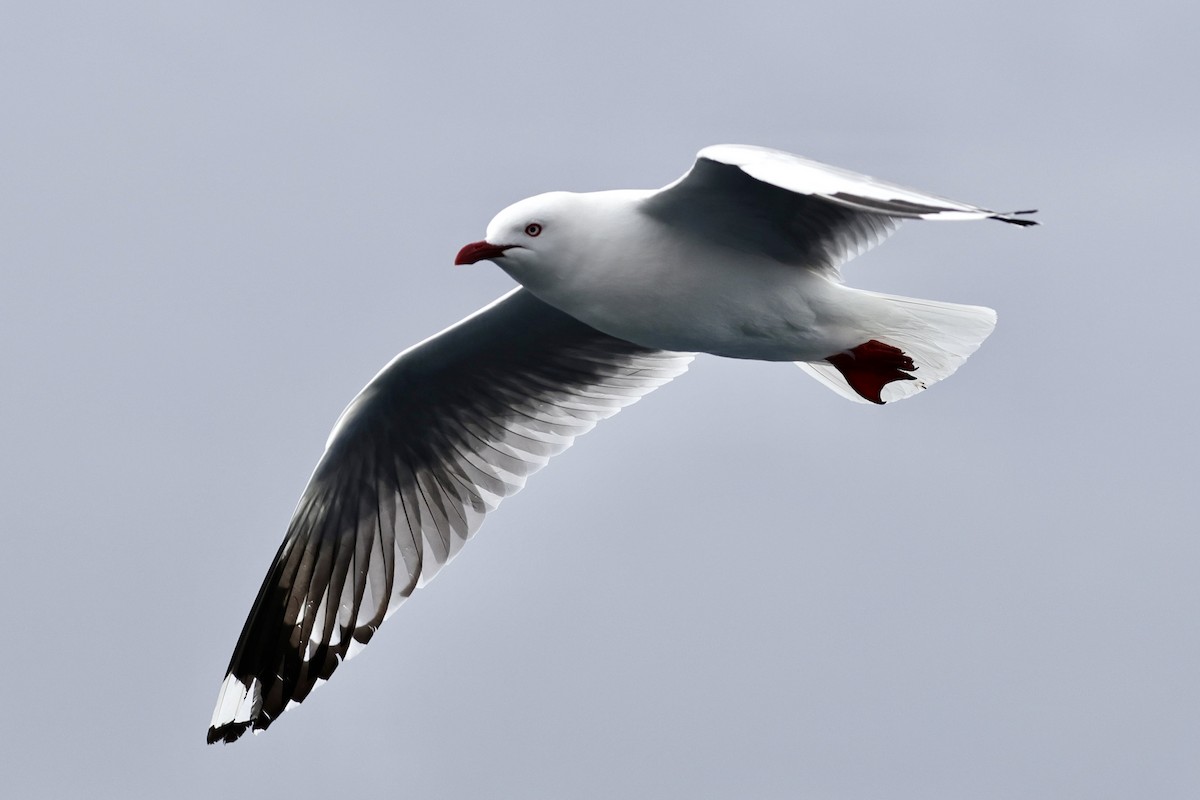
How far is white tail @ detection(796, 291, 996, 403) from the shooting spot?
26.7 feet

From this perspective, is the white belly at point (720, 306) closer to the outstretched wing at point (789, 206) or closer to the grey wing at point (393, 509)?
the outstretched wing at point (789, 206)

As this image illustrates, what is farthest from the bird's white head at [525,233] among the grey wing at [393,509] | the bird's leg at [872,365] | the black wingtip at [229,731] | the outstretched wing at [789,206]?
the black wingtip at [229,731]

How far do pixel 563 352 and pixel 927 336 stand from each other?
1905 mm

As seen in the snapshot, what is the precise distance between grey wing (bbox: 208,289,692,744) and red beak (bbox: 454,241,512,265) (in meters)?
2.00

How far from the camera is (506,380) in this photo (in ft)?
30.3

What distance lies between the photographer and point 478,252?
723 cm

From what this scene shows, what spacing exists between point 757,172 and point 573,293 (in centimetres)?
132

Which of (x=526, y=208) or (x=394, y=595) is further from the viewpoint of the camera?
(x=394, y=595)

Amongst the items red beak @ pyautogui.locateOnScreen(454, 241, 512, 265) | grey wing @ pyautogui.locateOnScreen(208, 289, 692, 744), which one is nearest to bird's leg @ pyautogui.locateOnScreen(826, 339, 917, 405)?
grey wing @ pyautogui.locateOnScreen(208, 289, 692, 744)

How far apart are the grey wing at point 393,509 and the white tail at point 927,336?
1411 mm

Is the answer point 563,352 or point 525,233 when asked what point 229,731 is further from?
point 525,233

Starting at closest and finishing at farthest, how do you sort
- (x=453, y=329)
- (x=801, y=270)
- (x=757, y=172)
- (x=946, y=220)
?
(x=946, y=220) < (x=757, y=172) < (x=801, y=270) < (x=453, y=329)

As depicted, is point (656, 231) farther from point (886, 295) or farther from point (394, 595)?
point (394, 595)

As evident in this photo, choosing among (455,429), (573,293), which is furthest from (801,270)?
(455,429)
